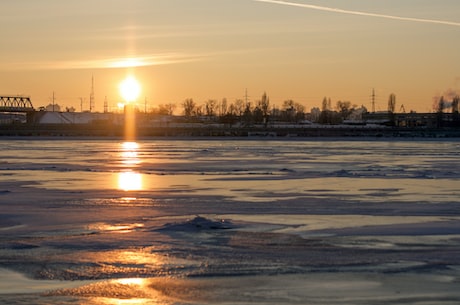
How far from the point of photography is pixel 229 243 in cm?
1390

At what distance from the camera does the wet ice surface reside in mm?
10492

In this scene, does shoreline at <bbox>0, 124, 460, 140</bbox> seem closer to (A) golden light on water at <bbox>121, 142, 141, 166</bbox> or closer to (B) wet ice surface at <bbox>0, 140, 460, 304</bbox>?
(A) golden light on water at <bbox>121, 142, 141, 166</bbox>

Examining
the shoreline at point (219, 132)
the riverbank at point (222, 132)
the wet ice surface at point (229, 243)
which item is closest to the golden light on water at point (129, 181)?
the wet ice surface at point (229, 243)

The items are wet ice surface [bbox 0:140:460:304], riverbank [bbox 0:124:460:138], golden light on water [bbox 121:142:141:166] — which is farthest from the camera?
riverbank [bbox 0:124:460:138]

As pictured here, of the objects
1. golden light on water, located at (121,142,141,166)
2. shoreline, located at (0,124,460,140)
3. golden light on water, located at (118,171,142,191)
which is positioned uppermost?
shoreline, located at (0,124,460,140)

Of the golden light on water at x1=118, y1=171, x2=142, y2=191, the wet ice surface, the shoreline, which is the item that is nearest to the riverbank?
the shoreline

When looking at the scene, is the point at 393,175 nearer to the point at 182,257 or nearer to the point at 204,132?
the point at 182,257

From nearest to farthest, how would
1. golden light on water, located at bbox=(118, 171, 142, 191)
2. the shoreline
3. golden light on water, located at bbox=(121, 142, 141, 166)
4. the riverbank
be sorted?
1. golden light on water, located at bbox=(118, 171, 142, 191)
2. golden light on water, located at bbox=(121, 142, 141, 166)
3. the shoreline
4. the riverbank

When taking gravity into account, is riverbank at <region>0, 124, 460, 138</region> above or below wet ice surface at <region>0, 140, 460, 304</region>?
above

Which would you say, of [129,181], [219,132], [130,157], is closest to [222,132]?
[219,132]

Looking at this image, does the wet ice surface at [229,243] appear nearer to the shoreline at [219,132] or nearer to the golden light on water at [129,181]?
the golden light on water at [129,181]

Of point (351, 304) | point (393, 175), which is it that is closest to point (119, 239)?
point (351, 304)

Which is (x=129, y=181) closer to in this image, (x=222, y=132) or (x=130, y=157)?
(x=130, y=157)

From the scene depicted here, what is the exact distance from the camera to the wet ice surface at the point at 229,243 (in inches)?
413
